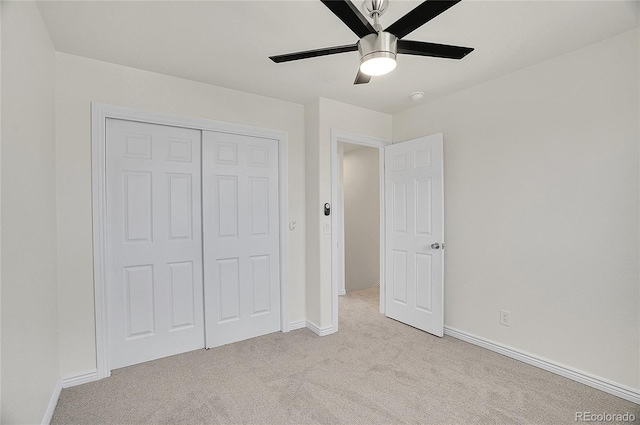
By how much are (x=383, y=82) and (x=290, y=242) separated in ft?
5.74

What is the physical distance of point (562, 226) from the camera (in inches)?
91.5

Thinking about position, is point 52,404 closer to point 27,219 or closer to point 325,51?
point 27,219

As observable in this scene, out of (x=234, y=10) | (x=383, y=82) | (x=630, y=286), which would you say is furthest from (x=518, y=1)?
(x=630, y=286)

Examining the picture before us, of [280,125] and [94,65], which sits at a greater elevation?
[94,65]

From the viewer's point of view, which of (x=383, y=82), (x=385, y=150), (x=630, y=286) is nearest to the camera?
(x=630, y=286)

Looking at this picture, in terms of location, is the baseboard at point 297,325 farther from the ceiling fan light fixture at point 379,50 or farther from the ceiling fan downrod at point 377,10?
the ceiling fan downrod at point 377,10

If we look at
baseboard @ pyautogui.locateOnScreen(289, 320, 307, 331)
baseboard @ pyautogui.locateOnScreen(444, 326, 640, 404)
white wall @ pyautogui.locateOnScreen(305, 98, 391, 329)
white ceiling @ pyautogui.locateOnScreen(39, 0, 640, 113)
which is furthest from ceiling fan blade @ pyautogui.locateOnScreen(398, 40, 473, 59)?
baseboard @ pyautogui.locateOnScreen(289, 320, 307, 331)

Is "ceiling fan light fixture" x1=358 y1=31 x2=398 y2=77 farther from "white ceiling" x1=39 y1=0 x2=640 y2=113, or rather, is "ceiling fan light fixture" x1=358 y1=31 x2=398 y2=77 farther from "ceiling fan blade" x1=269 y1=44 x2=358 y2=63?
"white ceiling" x1=39 y1=0 x2=640 y2=113

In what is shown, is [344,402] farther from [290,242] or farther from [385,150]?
[385,150]

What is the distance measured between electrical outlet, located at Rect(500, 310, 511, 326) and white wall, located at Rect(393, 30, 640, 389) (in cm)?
3

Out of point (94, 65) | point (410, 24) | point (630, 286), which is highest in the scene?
point (94, 65)

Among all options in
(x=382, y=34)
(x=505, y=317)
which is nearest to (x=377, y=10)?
(x=382, y=34)

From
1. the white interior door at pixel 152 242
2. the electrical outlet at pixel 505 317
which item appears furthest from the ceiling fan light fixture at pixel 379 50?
the electrical outlet at pixel 505 317

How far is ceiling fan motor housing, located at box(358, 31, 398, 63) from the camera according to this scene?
4.78 ft
